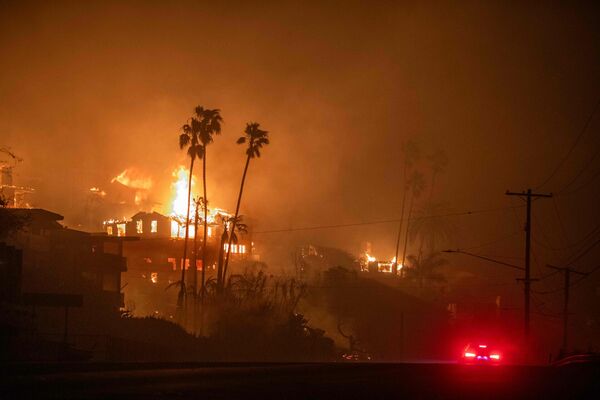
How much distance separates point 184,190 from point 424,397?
105132 mm

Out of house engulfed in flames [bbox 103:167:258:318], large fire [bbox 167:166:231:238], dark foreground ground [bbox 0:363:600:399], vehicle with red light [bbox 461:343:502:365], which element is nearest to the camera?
dark foreground ground [bbox 0:363:600:399]

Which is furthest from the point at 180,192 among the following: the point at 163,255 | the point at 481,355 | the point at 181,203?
the point at 481,355

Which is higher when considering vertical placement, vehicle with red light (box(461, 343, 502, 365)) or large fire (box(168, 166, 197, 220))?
large fire (box(168, 166, 197, 220))

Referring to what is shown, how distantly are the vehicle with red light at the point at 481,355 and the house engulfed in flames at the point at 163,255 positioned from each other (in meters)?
36.8

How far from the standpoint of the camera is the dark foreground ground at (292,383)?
54.7ft

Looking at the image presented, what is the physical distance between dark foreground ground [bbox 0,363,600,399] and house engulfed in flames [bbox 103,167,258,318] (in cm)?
4232

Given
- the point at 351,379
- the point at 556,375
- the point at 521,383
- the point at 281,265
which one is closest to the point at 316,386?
the point at 351,379

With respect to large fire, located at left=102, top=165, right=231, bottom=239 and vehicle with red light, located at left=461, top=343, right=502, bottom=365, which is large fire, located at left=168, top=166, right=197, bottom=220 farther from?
vehicle with red light, located at left=461, top=343, right=502, bottom=365

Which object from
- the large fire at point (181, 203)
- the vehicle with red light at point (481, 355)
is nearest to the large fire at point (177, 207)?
the large fire at point (181, 203)

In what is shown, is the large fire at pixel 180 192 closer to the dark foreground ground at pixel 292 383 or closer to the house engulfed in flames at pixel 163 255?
the house engulfed in flames at pixel 163 255

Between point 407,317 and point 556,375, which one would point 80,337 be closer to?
point 556,375

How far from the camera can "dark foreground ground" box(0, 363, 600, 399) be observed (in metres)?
Answer: 16.7

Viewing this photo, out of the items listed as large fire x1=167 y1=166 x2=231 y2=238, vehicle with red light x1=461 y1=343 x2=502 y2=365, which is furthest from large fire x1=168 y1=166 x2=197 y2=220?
vehicle with red light x1=461 y1=343 x2=502 y2=365

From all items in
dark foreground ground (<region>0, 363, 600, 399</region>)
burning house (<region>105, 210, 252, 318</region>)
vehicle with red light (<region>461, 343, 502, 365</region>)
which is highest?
burning house (<region>105, 210, 252, 318</region>)
